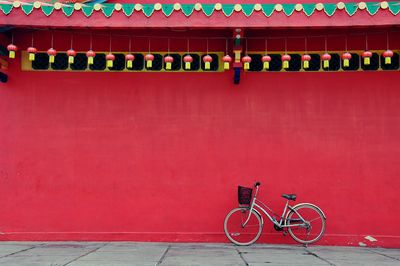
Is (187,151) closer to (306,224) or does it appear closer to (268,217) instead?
(268,217)

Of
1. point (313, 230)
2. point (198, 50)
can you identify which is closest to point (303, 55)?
point (198, 50)

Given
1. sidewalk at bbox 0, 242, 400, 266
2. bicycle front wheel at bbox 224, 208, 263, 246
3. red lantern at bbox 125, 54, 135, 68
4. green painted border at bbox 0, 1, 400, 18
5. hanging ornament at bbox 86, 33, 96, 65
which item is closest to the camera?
sidewalk at bbox 0, 242, 400, 266

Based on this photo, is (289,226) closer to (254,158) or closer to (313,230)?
(313,230)

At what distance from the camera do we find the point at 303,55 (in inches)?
251

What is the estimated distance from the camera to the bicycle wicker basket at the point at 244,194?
627 cm

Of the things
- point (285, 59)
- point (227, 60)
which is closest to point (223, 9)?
point (227, 60)

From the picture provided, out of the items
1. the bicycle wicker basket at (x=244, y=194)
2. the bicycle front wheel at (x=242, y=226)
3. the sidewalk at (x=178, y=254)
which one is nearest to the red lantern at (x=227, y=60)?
the bicycle wicker basket at (x=244, y=194)

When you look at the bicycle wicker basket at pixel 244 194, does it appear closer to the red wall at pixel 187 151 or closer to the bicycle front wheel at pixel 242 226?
the bicycle front wheel at pixel 242 226

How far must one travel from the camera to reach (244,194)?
20.6ft

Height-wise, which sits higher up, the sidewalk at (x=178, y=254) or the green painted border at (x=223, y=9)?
the green painted border at (x=223, y=9)

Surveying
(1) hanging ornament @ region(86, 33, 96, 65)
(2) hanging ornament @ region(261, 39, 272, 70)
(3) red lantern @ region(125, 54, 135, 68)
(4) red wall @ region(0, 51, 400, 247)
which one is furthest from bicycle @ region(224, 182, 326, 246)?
(1) hanging ornament @ region(86, 33, 96, 65)

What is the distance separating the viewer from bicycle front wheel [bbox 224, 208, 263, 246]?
6.41 metres

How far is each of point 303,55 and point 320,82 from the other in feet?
1.93

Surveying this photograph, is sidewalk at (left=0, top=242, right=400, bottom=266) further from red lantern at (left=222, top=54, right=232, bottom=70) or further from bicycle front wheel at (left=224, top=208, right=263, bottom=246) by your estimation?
red lantern at (left=222, top=54, right=232, bottom=70)
